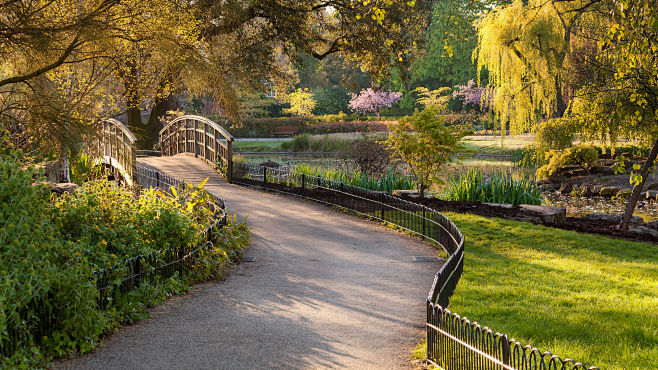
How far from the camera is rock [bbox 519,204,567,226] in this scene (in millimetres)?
14492

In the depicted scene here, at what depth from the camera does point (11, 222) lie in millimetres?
5863

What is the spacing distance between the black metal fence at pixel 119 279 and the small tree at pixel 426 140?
6.33 meters

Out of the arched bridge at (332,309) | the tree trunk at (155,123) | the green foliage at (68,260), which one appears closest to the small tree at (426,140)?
the arched bridge at (332,309)

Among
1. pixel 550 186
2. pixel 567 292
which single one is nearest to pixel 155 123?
pixel 550 186

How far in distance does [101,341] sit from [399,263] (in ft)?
17.2

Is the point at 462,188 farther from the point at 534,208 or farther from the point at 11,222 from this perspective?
the point at 11,222

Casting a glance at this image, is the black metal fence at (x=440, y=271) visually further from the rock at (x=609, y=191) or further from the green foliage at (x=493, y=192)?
the rock at (x=609, y=191)

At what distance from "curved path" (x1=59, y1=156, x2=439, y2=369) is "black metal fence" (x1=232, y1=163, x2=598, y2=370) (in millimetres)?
470

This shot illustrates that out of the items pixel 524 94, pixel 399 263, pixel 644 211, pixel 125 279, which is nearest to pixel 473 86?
pixel 524 94

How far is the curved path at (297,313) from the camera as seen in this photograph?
5973mm

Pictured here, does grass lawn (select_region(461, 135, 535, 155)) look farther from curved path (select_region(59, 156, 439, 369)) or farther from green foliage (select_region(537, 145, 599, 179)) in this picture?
curved path (select_region(59, 156, 439, 369))

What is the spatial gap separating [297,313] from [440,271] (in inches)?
69.9

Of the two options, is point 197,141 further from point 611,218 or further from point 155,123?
point 611,218

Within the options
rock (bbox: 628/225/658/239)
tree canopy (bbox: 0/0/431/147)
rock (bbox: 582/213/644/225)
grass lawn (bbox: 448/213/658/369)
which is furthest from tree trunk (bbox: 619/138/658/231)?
tree canopy (bbox: 0/0/431/147)
